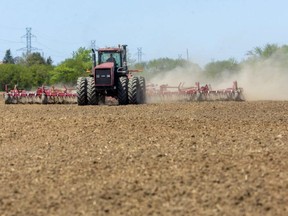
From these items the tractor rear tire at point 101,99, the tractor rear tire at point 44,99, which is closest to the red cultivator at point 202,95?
the tractor rear tire at point 101,99

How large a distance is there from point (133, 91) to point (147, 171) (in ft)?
59.5

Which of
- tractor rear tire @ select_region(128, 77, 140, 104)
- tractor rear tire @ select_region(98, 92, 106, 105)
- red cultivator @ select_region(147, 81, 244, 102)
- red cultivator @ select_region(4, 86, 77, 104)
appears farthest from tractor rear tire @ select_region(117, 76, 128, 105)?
red cultivator @ select_region(4, 86, 77, 104)

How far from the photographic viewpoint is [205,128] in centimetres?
1386

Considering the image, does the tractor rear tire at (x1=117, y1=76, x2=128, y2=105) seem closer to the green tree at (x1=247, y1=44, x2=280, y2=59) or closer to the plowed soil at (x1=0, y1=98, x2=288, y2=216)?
the plowed soil at (x1=0, y1=98, x2=288, y2=216)

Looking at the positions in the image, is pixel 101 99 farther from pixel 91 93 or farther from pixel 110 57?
pixel 110 57

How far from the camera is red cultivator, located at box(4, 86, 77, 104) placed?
3244 centimetres

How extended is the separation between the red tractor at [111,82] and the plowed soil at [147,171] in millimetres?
12429

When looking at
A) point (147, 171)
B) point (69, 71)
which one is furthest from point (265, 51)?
point (147, 171)

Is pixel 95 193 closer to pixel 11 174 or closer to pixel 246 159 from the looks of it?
pixel 11 174

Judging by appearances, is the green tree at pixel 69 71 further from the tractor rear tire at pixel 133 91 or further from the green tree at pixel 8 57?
the green tree at pixel 8 57

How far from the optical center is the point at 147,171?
8.02m

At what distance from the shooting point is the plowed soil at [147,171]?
6.33m

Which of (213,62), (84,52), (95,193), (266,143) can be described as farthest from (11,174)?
(213,62)

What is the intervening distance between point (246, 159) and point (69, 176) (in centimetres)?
251
